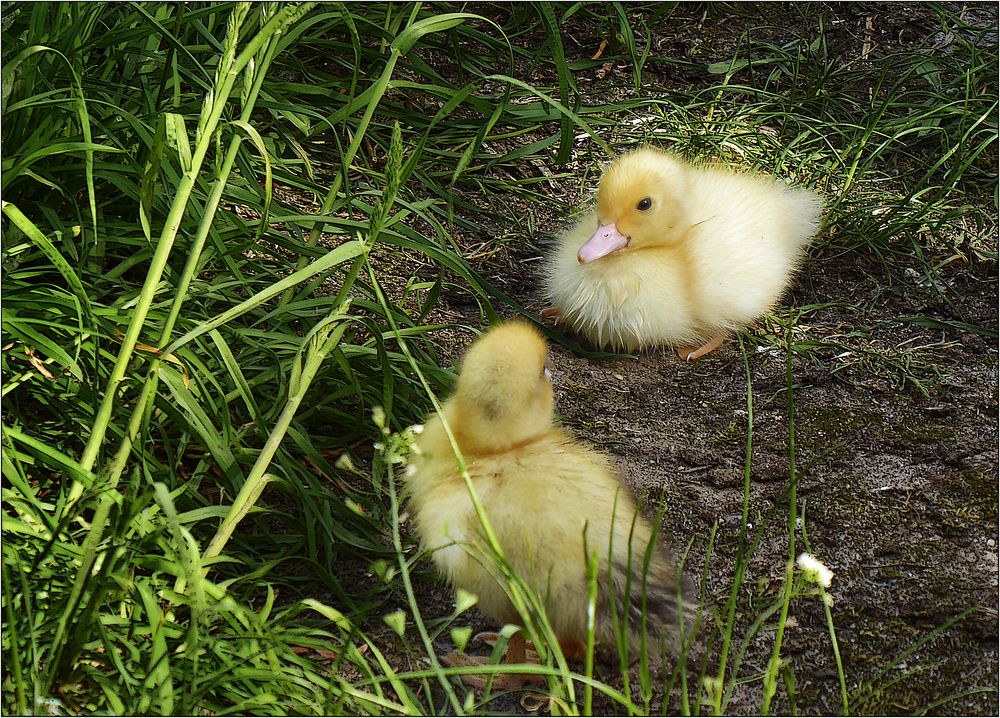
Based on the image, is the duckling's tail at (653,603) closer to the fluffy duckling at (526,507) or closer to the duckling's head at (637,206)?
the fluffy duckling at (526,507)

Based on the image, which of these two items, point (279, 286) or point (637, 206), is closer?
point (279, 286)

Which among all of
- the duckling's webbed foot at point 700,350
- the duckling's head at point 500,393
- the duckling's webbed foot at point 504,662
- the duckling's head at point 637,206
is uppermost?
the duckling's head at point 637,206

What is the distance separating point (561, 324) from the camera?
265cm

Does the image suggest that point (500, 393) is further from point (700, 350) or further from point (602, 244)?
point (700, 350)

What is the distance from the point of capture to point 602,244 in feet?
8.25

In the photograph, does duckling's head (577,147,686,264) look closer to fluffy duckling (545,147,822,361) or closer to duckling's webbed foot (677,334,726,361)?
fluffy duckling (545,147,822,361)

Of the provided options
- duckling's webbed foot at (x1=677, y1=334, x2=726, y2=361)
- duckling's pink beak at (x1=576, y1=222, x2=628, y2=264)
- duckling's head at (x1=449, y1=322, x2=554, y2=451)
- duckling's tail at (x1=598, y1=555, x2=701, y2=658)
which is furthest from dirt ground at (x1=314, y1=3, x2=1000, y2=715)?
duckling's head at (x1=449, y1=322, x2=554, y2=451)

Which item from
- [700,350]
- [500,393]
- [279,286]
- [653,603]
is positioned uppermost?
[279,286]

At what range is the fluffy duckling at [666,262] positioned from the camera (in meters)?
2.53

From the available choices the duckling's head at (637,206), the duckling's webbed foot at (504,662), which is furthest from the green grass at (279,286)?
the duckling's head at (637,206)

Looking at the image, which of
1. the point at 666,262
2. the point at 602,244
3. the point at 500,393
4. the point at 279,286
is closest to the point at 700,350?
the point at 666,262

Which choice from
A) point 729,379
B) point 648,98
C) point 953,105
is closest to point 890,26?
point 953,105

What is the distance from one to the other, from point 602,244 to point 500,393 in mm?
881

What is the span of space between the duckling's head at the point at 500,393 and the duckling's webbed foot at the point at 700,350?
86 cm
